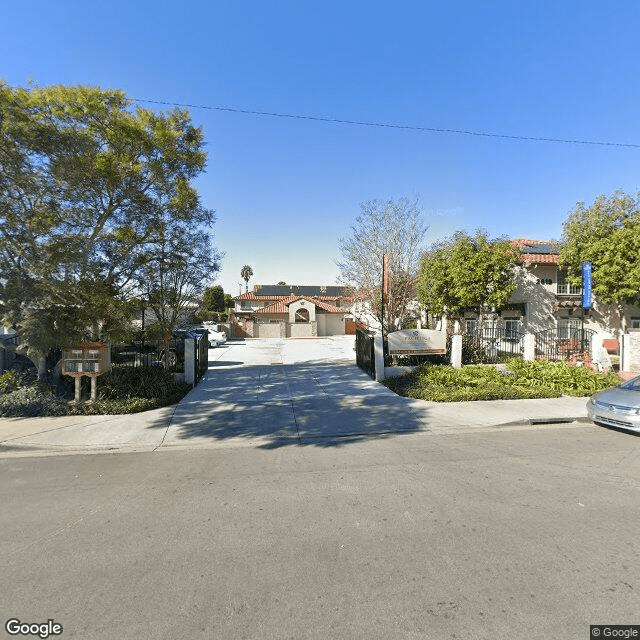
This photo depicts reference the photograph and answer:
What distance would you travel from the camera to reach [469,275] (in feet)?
50.3

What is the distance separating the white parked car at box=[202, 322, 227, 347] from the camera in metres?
28.7

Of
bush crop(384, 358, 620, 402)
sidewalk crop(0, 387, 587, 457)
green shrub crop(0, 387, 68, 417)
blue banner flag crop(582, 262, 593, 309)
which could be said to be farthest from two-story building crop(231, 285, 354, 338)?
green shrub crop(0, 387, 68, 417)

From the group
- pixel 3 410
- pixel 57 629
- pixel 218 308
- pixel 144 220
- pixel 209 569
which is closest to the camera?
pixel 57 629

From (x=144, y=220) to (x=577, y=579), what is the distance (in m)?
11.0

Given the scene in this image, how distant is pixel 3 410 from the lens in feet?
28.4

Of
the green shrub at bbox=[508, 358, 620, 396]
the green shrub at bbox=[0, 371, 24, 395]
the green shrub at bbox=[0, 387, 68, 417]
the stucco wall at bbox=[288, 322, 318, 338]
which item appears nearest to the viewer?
the green shrub at bbox=[0, 387, 68, 417]

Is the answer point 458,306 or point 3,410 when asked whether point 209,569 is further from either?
point 458,306

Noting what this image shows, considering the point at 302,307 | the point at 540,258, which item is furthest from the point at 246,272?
the point at 540,258

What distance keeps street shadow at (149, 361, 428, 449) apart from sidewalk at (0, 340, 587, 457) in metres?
0.02

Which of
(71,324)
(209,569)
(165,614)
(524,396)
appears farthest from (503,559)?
(71,324)

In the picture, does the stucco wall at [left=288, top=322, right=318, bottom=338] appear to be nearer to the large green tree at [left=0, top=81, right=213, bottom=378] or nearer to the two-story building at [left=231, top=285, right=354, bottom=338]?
the two-story building at [left=231, top=285, right=354, bottom=338]

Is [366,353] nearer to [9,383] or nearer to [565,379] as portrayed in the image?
[565,379]

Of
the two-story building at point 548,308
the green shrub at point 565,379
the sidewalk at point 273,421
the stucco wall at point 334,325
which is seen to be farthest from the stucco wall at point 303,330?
the green shrub at point 565,379

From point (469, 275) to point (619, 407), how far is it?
8.92 m
